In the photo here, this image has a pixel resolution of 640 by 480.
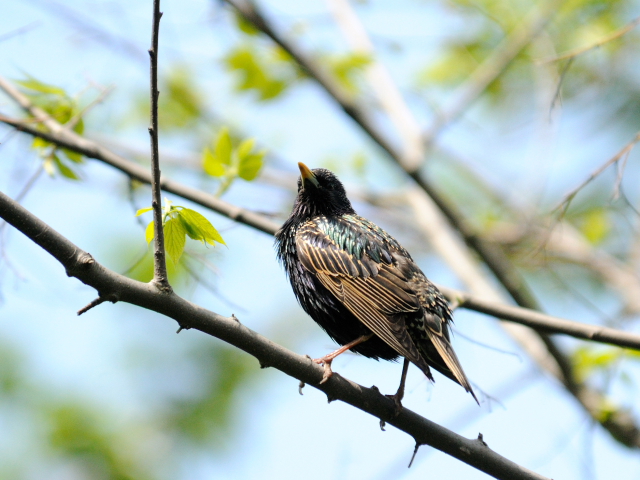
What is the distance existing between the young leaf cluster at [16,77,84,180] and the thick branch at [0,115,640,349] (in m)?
0.12

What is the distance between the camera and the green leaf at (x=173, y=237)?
289 centimetres

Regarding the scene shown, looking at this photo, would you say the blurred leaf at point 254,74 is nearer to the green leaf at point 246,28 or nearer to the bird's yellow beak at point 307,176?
the green leaf at point 246,28

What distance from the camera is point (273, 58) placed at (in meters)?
6.15

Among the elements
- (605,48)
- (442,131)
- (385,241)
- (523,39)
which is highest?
(605,48)

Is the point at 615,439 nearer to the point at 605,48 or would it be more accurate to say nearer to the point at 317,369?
the point at 317,369

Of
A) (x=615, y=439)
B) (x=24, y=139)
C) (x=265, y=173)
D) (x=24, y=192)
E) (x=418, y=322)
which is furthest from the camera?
(x=265, y=173)

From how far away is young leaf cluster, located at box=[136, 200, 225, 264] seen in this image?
113 inches

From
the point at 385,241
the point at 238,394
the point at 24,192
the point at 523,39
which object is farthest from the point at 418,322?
the point at 238,394

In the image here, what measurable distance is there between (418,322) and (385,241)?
785mm

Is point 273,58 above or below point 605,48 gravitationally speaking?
below

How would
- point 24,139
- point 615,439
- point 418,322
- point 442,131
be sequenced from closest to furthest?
point 418,322, point 24,139, point 615,439, point 442,131

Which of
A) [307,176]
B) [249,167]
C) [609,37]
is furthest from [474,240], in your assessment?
[609,37]

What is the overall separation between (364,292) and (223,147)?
4.43ft

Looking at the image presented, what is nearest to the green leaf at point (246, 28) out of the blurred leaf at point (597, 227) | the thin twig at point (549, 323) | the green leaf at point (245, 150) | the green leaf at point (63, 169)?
the green leaf at point (245, 150)
